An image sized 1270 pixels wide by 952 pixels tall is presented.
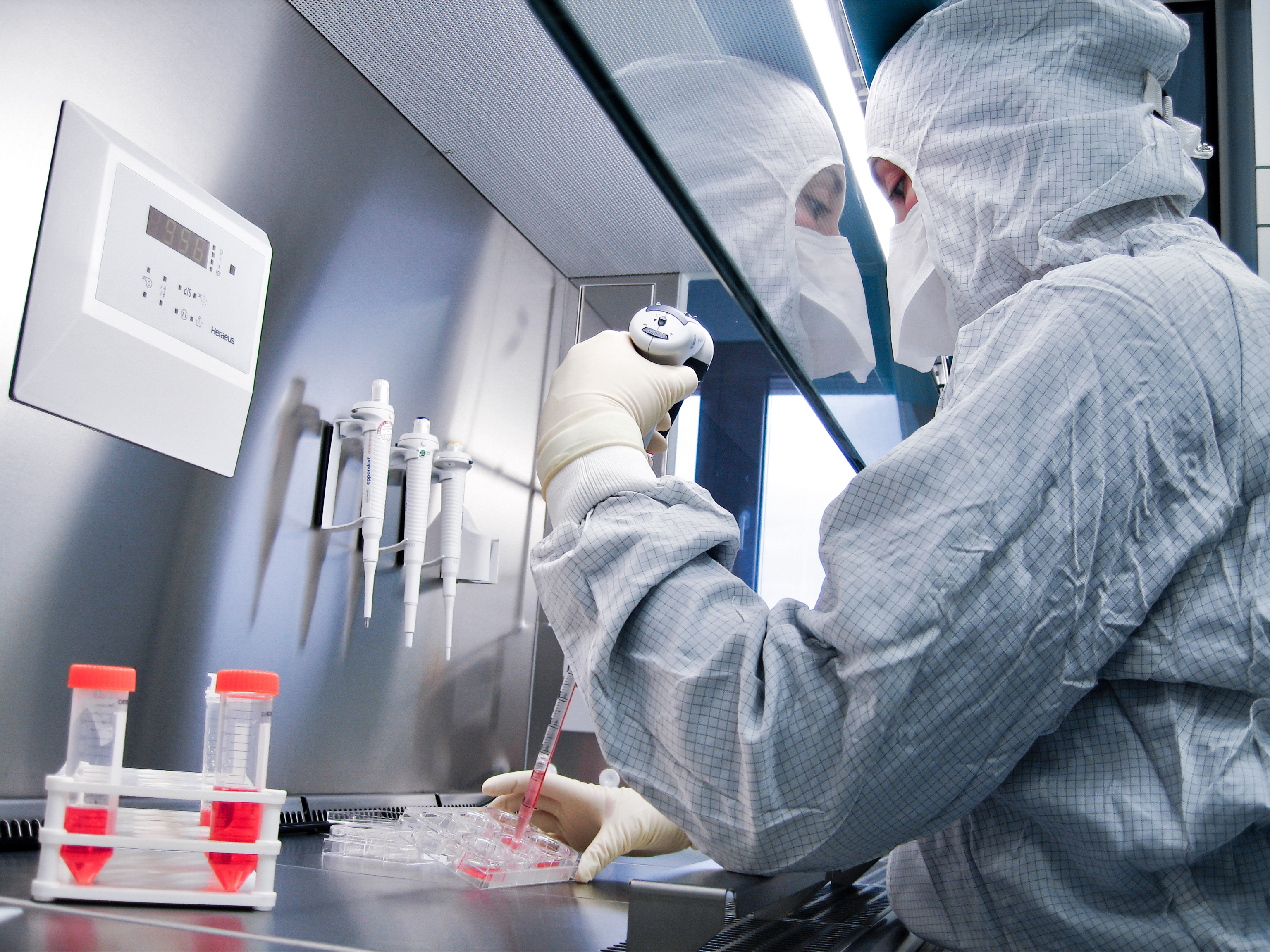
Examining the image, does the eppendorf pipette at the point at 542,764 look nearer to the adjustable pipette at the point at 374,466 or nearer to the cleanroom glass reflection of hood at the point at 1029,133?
the adjustable pipette at the point at 374,466

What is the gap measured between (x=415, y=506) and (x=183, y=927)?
0.90 m

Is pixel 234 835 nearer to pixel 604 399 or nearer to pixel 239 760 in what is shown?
pixel 239 760

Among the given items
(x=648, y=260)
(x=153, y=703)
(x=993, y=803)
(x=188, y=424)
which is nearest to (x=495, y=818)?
(x=153, y=703)

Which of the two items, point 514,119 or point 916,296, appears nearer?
point 916,296

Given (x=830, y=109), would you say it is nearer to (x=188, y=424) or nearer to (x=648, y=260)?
(x=188, y=424)

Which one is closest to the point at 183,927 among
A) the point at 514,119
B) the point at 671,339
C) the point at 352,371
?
the point at 671,339

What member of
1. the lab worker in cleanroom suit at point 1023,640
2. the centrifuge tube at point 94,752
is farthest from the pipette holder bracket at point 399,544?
the lab worker in cleanroom suit at point 1023,640

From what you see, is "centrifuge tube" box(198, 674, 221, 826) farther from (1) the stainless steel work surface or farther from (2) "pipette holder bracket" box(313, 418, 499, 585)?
(2) "pipette holder bracket" box(313, 418, 499, 585)

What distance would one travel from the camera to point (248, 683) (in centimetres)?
71

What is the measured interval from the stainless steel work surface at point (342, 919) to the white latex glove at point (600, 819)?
125 millimetres

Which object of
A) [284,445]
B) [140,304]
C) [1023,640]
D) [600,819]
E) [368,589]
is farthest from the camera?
[368,589]

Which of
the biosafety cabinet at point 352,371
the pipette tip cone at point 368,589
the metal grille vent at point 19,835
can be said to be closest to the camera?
the biosafety cabinet at point 352,371

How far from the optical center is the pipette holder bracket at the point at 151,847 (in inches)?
25.2

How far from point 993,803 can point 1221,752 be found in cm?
15
